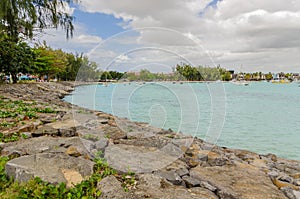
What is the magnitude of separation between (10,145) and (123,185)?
205 cm

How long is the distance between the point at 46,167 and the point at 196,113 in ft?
8.75

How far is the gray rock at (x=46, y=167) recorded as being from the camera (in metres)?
2.52

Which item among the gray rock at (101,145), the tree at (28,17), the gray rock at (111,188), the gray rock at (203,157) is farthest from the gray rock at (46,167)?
the tree at (28,17)

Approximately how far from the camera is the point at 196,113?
14.6ft

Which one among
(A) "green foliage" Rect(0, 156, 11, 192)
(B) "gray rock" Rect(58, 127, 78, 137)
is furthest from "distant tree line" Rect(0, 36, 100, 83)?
(A) "green foliage" Rect(0, 156, 11, 192)

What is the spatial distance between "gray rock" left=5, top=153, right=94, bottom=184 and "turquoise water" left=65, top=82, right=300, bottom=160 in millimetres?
1461

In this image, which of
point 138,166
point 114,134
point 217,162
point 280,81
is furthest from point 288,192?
point 280,81

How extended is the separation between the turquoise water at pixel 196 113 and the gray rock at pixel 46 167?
146cm

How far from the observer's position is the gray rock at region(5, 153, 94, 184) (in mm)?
2516

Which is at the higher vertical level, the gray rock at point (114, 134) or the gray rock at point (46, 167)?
the gray rock at point (46, 167)

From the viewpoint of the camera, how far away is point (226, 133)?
10.5m

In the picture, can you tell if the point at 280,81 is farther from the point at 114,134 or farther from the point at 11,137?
the point at 11,137

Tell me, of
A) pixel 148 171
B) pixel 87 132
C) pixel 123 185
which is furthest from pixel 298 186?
pixel 87 132

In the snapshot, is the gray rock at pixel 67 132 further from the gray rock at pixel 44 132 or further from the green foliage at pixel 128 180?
the green foliage at pixel 128 180
